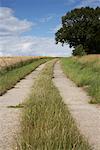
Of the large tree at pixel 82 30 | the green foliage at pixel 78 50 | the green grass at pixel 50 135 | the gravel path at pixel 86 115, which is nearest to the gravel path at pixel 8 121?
the green grass at pixel 50 135

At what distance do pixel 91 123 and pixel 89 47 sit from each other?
263ft

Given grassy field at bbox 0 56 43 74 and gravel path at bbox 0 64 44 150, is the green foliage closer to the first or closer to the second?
grassy field at bbox 0 56 43 74

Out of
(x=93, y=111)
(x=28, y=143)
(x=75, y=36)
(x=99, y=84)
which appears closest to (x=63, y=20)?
(x=75, y=36)

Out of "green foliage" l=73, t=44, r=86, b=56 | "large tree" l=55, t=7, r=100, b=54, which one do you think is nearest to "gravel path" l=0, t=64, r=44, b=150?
"green foliage" l=73, t=44, r=86, b=56

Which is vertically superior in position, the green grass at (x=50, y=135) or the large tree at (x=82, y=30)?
the large tree at (x=82, y=30)

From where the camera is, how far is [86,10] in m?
93.4

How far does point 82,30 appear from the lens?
3531 inches

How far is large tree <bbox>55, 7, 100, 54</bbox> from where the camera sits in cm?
8969

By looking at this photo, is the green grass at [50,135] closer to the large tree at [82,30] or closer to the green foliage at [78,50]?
the green foliage at [78,50]

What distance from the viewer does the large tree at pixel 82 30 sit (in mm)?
89688

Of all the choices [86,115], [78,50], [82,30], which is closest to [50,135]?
[86,115]

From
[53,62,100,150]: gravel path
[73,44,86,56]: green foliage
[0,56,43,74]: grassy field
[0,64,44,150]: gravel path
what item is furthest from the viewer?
[73,44,86,56]: green foliage

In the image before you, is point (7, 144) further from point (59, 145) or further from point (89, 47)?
point (89, 47)

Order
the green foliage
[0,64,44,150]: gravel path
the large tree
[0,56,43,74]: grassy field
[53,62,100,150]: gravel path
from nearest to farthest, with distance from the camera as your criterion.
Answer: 1. [0,64,44,150]: gravel path
2. [53,62,100,150]: gravel path
3. [0,56,43,74]: grassy field
4. the green foliage
5. the large tree
